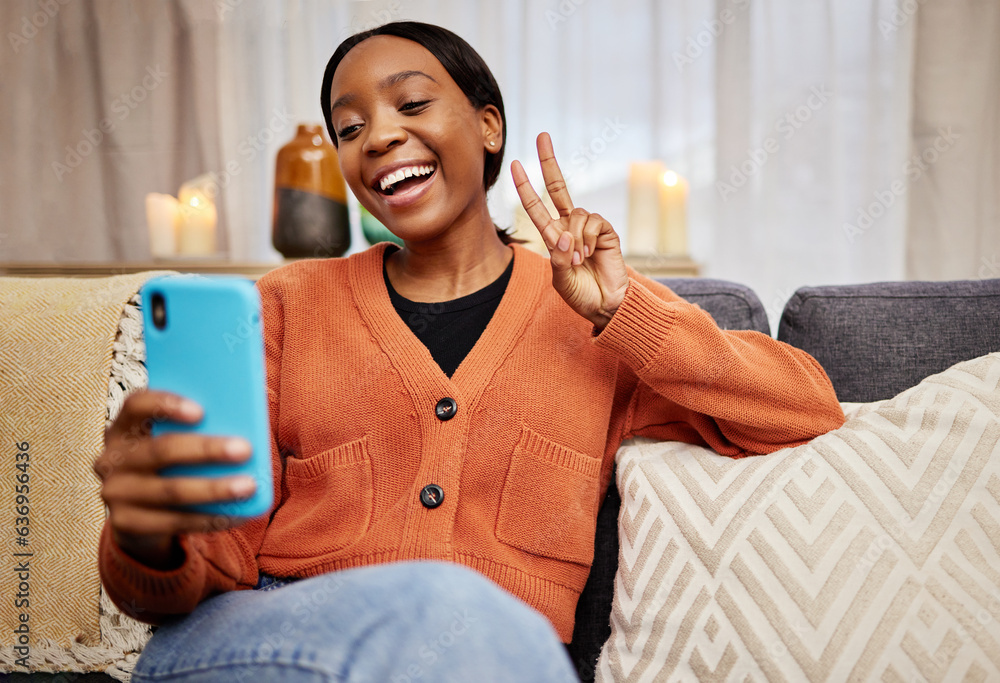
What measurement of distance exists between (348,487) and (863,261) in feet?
5.90

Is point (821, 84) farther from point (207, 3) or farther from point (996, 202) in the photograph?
point (207, 3)

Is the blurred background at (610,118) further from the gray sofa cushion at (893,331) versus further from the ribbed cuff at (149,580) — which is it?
the ribbed cuff at (149,580)

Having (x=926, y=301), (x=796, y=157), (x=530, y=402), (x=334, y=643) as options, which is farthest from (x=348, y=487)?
(x=796, y=157)

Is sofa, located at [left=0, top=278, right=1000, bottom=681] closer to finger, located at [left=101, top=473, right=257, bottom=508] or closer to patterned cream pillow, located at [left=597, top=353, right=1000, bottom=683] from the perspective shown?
patterned cream pillow, located at [left=597, top=353, right=1000, bottom=683]

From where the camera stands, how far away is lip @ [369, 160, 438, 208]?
103 centimetres

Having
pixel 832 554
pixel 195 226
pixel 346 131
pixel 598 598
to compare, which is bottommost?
pixel 598 598

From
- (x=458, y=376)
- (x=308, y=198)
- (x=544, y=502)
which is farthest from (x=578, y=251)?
(x=308, y=198)

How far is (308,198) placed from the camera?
1.72m

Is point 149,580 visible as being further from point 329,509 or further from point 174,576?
point 329,509

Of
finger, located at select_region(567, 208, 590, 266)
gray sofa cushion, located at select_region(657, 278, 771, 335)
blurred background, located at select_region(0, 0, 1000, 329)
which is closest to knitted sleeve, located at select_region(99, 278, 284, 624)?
finger, located at select_region(567, 208, 590, 266)

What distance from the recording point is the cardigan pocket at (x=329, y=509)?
3.14 ft

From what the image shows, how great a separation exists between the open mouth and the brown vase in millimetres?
716

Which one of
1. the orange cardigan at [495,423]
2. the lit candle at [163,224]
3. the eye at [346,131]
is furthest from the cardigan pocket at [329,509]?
the lit candle at [163,224]

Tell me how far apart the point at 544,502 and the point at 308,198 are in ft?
3.54
